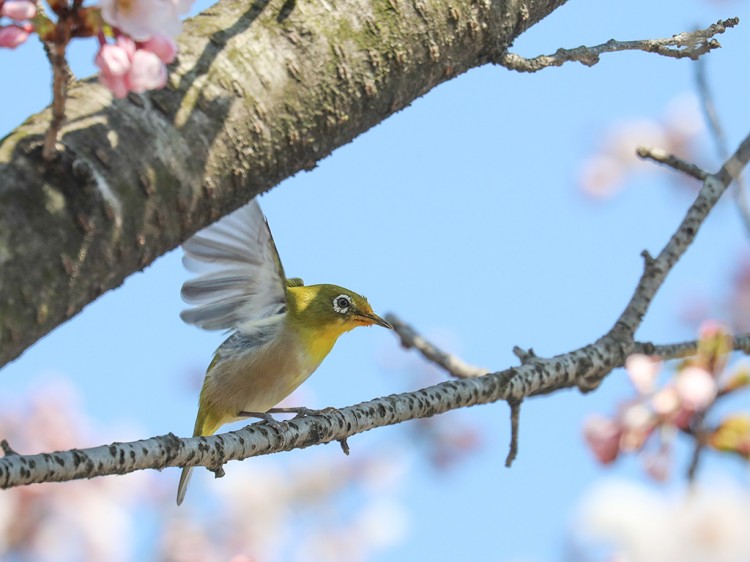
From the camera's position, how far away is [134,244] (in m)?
1.66

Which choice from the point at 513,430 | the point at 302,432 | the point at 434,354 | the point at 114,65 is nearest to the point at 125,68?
the point at 114,65

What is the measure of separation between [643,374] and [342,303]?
1652 millimetres

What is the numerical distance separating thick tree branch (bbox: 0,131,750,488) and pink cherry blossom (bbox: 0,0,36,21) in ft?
2.78

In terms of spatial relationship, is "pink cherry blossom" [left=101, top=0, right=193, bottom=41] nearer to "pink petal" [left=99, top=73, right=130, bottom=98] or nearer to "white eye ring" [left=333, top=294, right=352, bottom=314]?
"pink petal" [left=99, top=73, right=130, bottom=98]

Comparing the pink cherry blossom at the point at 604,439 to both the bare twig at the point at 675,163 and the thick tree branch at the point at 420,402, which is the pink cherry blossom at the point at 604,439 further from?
the bare twig at the point at 675,163

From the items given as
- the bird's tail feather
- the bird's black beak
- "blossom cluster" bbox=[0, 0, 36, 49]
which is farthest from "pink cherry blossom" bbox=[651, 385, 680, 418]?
"blossom cluster" bbox=[0, 0, 36, 49]

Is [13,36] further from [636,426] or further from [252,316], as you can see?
[252,316]

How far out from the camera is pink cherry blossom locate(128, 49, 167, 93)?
58.4 inches

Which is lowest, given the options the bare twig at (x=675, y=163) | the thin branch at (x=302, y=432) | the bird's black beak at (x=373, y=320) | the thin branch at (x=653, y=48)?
the thin branch at (x=302, y=432)

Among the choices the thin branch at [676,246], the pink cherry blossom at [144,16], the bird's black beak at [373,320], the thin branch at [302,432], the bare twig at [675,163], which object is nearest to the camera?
the pink cherry blossom at [144,16]

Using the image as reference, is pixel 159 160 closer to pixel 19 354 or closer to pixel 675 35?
pixel 19 354

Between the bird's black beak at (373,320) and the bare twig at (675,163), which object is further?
the bird's black beak at (373,320)

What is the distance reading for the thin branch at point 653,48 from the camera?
272cm

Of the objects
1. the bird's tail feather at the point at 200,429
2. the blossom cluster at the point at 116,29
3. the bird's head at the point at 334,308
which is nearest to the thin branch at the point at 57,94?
the blossom cluster at the point at 116,29
